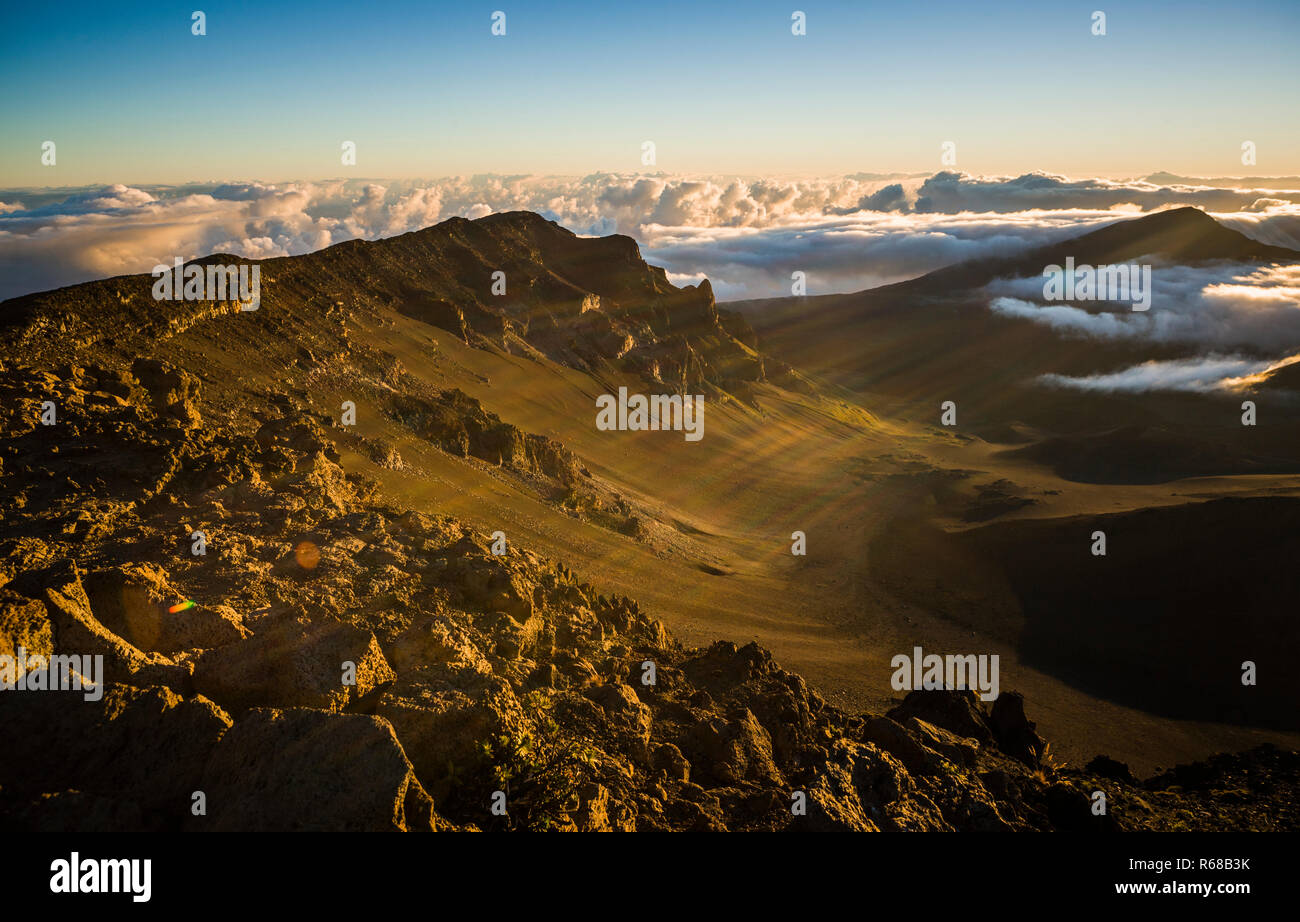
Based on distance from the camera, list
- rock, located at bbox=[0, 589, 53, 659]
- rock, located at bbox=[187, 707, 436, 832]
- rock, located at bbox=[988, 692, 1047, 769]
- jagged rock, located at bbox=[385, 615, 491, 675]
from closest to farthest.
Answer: rock, located at bbox=[187, 707, 436, 832]
rock, located at bbox=[0, 589, 53, 659]
jagged rock, located at bbox=[385, 615, 491, 675]
rock, located at bbox=[988, 692, 1047, 769]

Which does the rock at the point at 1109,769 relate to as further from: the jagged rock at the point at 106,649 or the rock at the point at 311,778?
the jagged rock at the point at 106,649

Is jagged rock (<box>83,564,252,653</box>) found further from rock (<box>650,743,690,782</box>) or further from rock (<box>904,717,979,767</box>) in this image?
rock (<box>904,717,979,767</box>)

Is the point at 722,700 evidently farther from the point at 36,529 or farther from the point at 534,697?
the point at 36,529

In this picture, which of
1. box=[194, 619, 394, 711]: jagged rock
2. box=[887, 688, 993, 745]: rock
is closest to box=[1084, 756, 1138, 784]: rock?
box=[887, 688, 993, 745]: rock

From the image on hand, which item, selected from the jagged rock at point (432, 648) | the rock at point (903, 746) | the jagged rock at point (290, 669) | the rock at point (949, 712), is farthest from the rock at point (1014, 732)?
the jagged rock at point (290, 669)

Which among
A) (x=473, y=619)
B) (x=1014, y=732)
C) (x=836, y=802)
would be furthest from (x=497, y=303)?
(x=836, y=802)

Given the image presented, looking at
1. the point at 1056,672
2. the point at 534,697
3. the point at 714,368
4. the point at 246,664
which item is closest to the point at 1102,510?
the point at 1056,672
